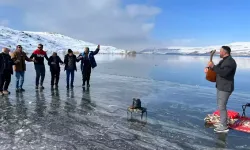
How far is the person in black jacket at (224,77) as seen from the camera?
5.71 m

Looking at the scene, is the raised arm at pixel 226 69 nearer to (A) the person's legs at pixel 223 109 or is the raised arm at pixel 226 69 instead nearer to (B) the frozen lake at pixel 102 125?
(A) the person's legs at pixel 223 109

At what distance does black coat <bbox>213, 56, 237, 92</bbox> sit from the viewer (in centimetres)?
569

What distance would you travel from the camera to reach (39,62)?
36.5 feet

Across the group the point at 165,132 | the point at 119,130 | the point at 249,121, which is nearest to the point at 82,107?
the point at 119,130

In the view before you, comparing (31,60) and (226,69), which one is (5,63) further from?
(226,69)

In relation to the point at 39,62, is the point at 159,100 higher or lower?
lower

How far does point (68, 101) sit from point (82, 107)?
40.6 inches

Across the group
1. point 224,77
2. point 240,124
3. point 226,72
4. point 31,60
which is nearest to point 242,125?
point 240,124

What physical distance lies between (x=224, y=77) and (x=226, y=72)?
21cm

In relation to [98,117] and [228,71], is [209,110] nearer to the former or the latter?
[228,71]

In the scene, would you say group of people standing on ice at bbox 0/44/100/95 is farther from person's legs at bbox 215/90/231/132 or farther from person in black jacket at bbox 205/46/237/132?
person's legs at bbox 215/90/231/132

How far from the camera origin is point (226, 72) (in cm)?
568

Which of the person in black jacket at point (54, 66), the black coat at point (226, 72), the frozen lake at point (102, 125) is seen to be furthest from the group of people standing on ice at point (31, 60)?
the black coat at point (226, 72)

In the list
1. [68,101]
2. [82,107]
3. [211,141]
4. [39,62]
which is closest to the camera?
[211,141]
